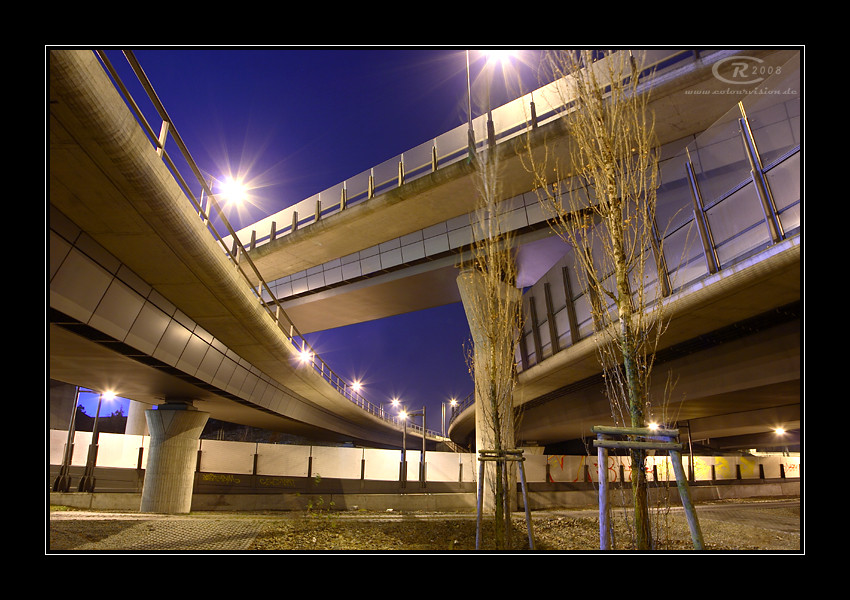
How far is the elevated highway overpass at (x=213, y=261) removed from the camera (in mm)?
7105

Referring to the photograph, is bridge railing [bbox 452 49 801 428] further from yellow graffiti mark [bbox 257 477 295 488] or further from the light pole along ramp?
yellow graffiti mark [bbox 257 477 295 488]

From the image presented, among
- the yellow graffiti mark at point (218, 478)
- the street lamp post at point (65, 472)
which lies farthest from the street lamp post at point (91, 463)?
the yellow graffiti mark at point (218, 478)

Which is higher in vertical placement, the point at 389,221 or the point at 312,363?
the point at 389,221

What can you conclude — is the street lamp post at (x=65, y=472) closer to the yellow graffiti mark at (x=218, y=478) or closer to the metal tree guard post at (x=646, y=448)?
the yellow graffiti mark at (x=218, y=478)

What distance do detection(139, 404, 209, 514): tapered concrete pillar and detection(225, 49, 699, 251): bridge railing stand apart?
35.7ft

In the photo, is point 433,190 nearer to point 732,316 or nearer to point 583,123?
point 732,316

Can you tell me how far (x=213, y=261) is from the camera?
1065 centimetres

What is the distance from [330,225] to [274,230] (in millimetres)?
5623

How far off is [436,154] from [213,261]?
12782 mm

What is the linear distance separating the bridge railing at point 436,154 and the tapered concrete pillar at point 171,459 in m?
10.9

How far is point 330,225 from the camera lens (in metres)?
23.4

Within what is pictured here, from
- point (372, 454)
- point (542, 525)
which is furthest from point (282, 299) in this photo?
point (542, 525)

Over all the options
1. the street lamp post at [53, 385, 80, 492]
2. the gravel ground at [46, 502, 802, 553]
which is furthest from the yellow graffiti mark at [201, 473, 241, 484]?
the gravel ground at [46, 502, 802, 553]

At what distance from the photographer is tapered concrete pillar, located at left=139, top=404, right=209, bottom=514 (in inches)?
706
